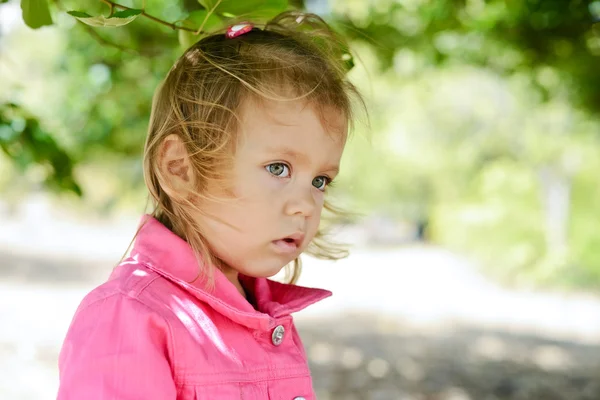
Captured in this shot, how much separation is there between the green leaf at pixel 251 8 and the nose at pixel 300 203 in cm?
39

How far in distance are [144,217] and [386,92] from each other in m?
14.7

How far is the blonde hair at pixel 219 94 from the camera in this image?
1296mm

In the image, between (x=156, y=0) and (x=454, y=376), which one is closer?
(x=156, y=0)

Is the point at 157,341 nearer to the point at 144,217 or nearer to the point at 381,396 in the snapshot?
the point at 144,217

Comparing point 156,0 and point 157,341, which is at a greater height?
point 156,0

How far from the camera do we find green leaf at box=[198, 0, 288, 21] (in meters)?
1.42

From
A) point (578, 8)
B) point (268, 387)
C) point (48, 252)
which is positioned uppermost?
point (48, 252)

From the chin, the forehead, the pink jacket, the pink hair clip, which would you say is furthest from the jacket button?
the pink hair clip

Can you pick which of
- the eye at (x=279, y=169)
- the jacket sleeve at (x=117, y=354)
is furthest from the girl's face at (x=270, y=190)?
the jacket sleeve at (x=117, y=354)

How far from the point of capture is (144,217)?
1369mm

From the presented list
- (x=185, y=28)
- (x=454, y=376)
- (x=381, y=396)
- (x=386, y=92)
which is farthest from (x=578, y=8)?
(x=386, y=92)

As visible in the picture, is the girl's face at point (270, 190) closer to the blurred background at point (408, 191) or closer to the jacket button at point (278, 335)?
the jacket button at point (278, 335)

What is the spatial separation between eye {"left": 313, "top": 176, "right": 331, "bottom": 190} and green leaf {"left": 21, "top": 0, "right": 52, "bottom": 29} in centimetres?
55

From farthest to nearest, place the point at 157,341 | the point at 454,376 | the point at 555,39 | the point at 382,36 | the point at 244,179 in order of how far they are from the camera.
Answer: the point at 454,376, the point at 382,36, the point at 555,39, the point at 244,179, the point at 157,341
